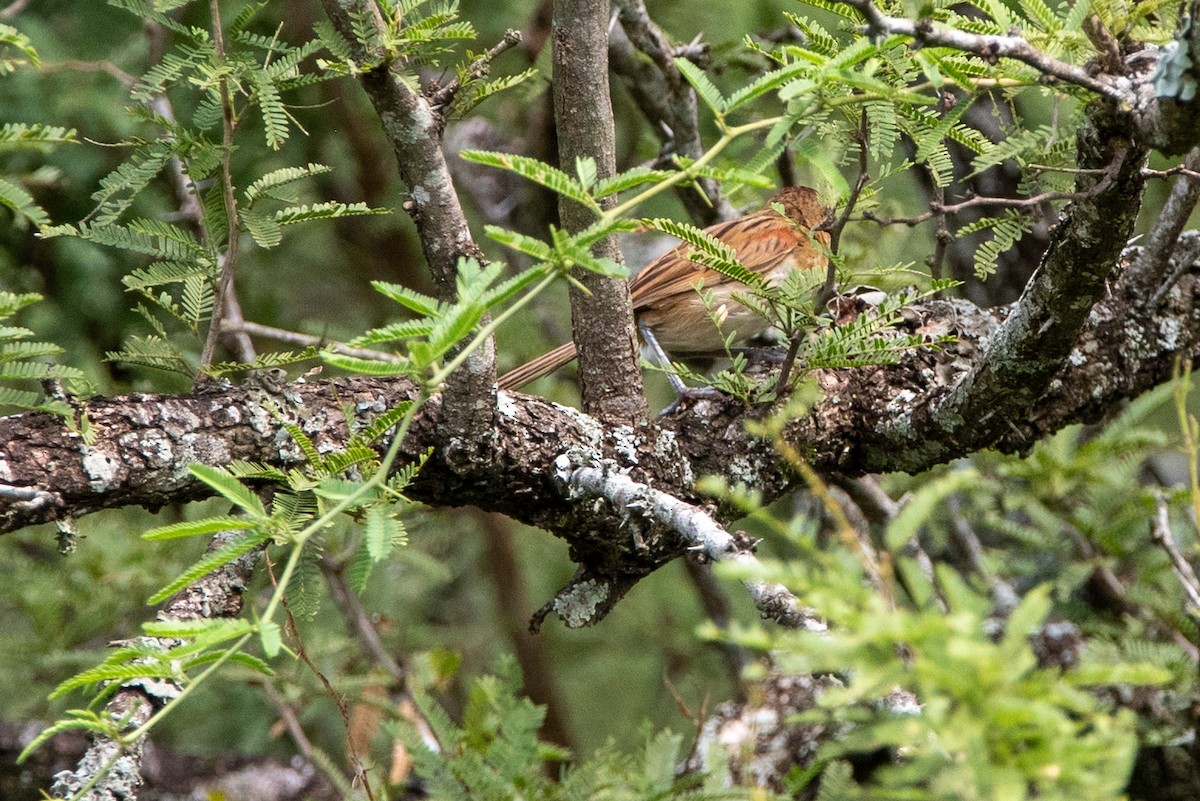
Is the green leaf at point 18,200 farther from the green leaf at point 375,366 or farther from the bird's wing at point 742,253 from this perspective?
the bird's wing at point 742,253

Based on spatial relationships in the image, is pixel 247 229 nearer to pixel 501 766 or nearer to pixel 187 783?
pixel 501 766

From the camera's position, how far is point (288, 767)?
4504 mm

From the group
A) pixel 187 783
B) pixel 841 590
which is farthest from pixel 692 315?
pixel 841 590

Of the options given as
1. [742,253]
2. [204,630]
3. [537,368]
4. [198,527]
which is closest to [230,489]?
[198,527]

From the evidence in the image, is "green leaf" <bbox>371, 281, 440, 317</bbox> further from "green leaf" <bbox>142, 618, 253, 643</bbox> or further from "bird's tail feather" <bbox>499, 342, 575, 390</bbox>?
"bird's tail feather" <bbox>499, 342, 575, 390</bbox>

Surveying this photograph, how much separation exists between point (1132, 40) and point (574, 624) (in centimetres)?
183

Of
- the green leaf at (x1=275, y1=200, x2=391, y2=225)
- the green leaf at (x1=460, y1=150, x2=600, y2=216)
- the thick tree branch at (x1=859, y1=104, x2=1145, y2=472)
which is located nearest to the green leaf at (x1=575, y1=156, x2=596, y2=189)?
the green leaf at (x1=460, y1=150, x2=600, y2=216)

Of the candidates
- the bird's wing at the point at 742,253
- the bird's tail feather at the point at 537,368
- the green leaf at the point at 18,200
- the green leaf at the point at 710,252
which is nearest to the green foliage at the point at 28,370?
the green leaf at the point at 18,200

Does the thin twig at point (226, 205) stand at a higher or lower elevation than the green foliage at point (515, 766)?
higher

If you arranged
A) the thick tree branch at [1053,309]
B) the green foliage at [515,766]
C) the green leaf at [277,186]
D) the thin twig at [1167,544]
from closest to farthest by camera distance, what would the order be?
the thick tree branch at [1053,309] → the green leaf at [277,186] → the green foliage at [515,766] → the thin twig at [1167,544]

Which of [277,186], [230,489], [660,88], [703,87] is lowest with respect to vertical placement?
[230,489]

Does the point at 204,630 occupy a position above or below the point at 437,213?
below

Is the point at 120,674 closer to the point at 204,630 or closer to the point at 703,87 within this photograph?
the point at 204,630

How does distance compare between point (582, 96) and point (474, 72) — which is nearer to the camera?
point (474, 72)
